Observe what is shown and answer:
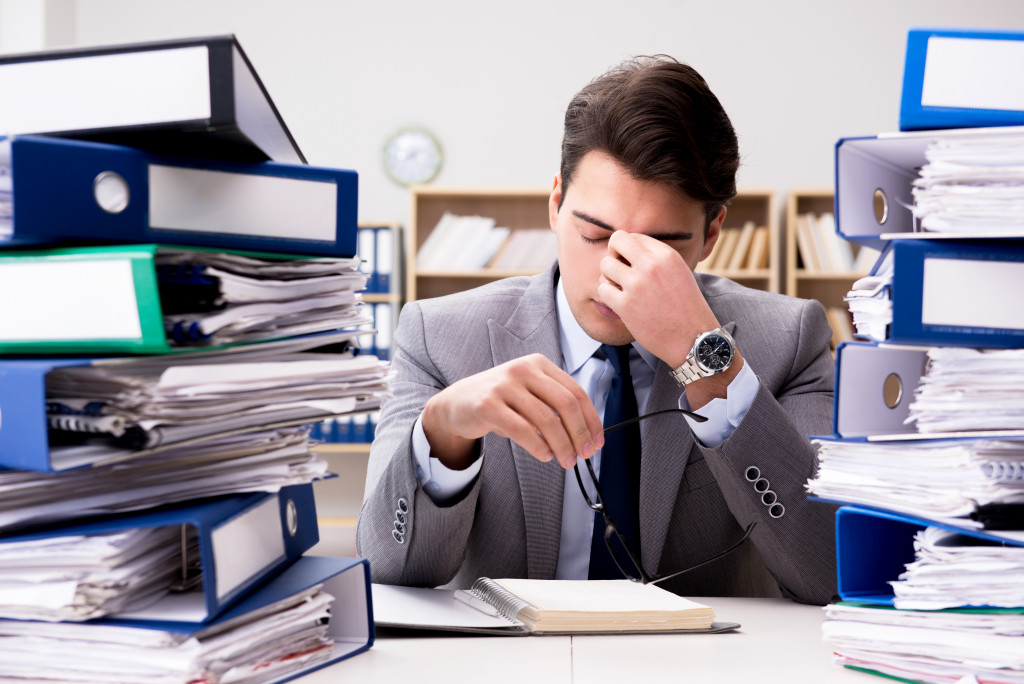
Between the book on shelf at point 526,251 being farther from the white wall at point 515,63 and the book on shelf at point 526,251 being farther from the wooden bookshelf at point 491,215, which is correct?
the white wall at point 515,63

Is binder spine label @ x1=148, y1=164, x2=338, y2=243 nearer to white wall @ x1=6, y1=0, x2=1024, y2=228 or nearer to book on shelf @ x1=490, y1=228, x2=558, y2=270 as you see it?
book on shelf @ x1=490, y1=228, x2=558, y2=270

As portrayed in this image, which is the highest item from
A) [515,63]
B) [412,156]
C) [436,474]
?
[515,63]

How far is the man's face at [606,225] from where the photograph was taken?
1.38 m

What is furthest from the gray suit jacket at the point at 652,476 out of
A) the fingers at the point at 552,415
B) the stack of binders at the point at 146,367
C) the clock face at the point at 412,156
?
the clock face at the point at 412,156

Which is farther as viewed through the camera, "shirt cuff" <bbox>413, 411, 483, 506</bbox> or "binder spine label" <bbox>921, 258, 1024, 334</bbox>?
"shirt cuff" <bbox>413, 411, 483, 506</bbox>

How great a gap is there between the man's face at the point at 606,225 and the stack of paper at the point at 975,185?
2.13 feet

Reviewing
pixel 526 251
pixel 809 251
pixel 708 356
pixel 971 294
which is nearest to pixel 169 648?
pixel 971 294

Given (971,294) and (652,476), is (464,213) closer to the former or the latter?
(652,476)

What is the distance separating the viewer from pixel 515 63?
4539 millimetres

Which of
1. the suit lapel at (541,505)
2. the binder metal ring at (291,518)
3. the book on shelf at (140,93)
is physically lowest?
the suit lapel at (541,505)

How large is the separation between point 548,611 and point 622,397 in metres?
0.59

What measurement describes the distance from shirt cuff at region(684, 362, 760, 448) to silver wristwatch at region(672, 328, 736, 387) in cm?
3

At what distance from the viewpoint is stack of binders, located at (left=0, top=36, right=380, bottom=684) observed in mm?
623

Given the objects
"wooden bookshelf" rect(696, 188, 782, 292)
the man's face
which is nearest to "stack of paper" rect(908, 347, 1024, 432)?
the man's face
